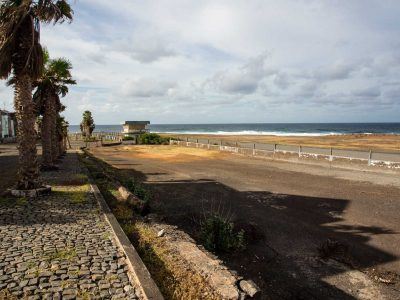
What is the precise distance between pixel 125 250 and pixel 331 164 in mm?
20870

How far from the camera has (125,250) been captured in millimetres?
6891

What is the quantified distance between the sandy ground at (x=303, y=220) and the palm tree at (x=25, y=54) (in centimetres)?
525

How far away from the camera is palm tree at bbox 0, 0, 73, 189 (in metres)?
12.5

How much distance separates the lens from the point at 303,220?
1154 cm

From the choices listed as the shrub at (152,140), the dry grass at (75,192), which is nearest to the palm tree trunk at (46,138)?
the dry grass at (75,192)

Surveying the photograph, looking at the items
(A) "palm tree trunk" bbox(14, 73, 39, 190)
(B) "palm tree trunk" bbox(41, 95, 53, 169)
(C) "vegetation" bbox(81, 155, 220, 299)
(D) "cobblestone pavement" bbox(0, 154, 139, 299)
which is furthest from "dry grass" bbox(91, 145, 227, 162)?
(C) "vegetation" bbox(81, 155, 220, 299)

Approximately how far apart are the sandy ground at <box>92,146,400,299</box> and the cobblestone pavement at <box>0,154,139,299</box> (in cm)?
283

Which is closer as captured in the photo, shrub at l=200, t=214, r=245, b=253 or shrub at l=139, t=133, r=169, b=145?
shrub at l=200, t=214, r=245, b=253

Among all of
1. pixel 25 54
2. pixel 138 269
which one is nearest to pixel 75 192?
pixel 25 54

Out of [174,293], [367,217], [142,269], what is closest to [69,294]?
[142,269]

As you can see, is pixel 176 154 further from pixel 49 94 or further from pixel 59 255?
pixel 59 255

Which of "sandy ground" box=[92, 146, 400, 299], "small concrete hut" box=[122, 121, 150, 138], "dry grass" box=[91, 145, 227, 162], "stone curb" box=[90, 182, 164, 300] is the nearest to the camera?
"stone curb" box=[90, 182, 164, 300]

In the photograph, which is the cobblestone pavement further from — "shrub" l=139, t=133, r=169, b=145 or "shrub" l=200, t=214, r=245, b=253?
"shrub" l=139, t=133, r=169, b=145

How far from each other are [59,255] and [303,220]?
7852 millimetres
